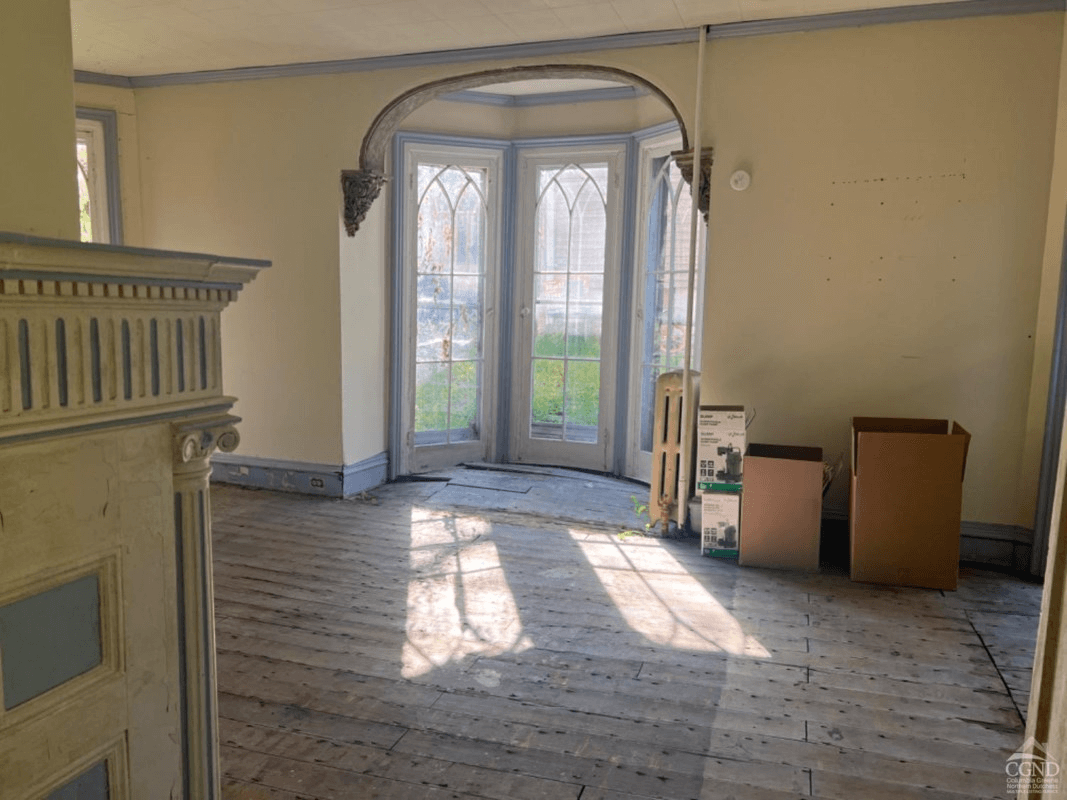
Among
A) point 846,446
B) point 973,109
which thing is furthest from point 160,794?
point 973,109

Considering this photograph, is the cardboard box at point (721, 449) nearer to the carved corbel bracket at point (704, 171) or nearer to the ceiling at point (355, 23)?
the carved corbel bracket at point (704, 171)

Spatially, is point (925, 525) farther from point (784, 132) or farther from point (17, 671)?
point (17, 671)

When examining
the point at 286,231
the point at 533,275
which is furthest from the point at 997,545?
the point at 286,231

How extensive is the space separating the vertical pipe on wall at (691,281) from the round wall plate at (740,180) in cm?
18

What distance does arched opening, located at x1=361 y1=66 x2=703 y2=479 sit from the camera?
525 centimetres

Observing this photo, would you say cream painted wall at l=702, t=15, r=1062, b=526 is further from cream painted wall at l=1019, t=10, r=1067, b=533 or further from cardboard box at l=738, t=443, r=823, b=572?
cardboard box at l=738, t=443, r=823, b=572

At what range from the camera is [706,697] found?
8.25ft

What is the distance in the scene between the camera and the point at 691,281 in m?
4.09

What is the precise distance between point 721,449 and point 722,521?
362 millimetres

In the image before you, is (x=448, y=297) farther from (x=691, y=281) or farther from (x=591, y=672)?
(x=591, y=672)

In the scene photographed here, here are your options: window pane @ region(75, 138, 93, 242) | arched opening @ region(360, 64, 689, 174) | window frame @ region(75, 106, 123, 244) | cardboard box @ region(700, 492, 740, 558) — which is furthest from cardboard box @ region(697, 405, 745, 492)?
window pane @ region(75, 138, 93, 242)

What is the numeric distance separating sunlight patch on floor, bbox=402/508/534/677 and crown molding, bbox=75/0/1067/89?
2.69 meters

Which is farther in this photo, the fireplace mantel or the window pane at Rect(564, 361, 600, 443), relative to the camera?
the window pane at Rect(564, 361, 600, 443)

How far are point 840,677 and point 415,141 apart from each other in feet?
13.9
